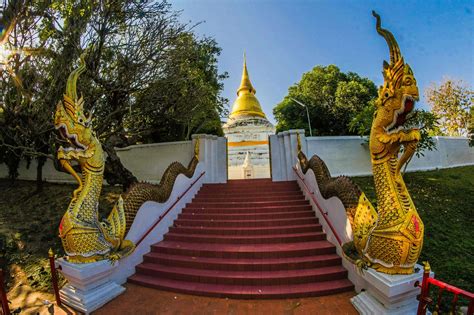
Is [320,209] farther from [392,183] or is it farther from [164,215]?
[164,215]

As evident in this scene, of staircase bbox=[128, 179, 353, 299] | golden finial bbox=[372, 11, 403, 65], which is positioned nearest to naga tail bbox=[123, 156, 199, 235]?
staircase bbox=[128, 179, 353, 299]

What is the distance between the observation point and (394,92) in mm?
2691

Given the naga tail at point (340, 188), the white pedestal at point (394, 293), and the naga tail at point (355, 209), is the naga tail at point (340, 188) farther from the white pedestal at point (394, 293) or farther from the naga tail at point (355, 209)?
the white pedestal at point (394, 293)

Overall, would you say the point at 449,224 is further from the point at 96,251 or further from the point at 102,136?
the point at 102,136

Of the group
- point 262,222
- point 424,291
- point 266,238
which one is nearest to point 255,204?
point 262,222

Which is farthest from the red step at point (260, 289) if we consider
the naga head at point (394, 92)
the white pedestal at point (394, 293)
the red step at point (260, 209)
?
Result: the naga head at point (394, 92)

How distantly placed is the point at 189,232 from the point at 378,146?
426cm

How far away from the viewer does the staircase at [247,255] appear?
3.73 meters

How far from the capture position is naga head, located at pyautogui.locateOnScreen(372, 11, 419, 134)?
2612 mm

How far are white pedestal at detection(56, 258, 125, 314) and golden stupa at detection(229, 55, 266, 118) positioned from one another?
20.3 m

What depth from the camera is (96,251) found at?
3600mm

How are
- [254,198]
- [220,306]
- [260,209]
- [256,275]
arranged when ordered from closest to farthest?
1. [220,306]
2. [256,275]
3. [260,209]
4. [254,198]

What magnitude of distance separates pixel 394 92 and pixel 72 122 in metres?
4.51

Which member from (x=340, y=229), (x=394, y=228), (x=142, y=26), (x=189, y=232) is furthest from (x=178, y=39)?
(x=394, y=228)
